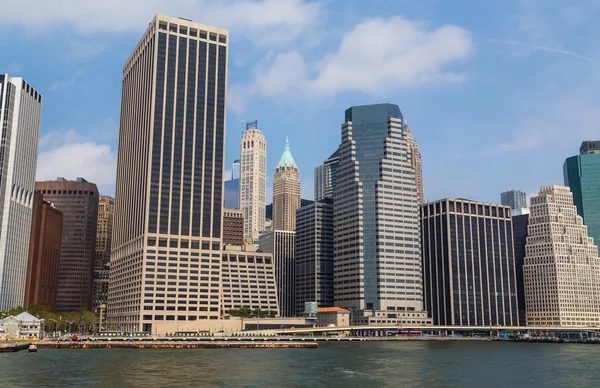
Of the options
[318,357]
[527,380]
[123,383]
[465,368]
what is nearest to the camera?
[123,383]

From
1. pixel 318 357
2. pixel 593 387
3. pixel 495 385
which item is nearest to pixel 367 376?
pixel 495 385

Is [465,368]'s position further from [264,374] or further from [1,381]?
[1,381]

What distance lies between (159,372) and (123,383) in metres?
21.0

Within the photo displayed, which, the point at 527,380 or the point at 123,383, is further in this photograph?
the point at 527,380

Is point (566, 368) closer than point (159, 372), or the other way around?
point (159, 372)

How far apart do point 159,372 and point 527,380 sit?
76.2 meters

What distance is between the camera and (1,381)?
116750 mm

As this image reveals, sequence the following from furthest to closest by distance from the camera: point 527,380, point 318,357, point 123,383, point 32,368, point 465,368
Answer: point 318,357 < point 465,368 < point 32,368 < point 527,380 < point 123,383

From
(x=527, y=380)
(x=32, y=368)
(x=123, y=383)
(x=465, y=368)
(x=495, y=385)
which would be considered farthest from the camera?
(x=465, y=368)

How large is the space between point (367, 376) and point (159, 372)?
43.6 meters

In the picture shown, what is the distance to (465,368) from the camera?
15862 cm

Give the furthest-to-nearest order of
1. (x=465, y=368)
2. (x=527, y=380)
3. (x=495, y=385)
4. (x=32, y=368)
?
(x=465, y=368) < (x=32, y=368) < (x=527, y=380) < (x=495, y=385)

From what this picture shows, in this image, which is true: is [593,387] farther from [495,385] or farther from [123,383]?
[123,383]

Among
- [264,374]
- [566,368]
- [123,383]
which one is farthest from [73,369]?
[566,368]
